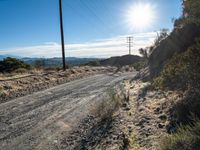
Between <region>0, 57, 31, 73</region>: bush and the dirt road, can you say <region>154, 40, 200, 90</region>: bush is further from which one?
<region>0, 57, 31, 73</region>: bush

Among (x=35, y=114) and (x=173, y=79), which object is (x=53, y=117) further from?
(x=173, y=79)

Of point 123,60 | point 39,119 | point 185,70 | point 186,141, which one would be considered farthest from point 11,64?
point 186,141

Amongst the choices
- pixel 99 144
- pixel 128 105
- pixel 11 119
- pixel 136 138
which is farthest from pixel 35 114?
pixel 136 138

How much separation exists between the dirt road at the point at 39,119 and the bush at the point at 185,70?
3.79 m

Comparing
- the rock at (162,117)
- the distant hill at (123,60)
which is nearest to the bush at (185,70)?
the rock at (162,117)

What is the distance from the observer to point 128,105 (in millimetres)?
12461

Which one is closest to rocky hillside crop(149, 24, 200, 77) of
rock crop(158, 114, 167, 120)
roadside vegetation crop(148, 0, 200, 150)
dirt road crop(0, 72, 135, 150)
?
dirt road crop(0, 72, 135, 150)

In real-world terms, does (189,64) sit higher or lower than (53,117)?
higher

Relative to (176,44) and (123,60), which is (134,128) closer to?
(176,44)

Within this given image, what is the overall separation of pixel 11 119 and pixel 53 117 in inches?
65.5

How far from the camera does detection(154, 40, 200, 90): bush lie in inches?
316

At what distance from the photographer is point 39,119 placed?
455 inches

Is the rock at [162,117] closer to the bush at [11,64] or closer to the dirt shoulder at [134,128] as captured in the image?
the dirt shoulder at [134,128]

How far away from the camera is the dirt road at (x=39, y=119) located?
8781 mm
